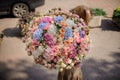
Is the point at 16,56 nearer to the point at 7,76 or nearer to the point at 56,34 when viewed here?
the point at 7,76

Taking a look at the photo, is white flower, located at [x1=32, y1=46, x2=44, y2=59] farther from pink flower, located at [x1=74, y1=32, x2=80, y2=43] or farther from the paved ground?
the paved ground

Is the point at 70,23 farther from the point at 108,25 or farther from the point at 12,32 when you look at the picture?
the point at 108,25

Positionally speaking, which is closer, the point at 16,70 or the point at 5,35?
the point at 16,70

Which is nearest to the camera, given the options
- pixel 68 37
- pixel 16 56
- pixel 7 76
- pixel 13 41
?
pixel 68 37

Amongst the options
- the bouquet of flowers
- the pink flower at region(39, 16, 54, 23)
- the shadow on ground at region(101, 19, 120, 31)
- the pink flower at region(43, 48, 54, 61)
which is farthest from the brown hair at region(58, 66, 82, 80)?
the shadow on ground at region(101, 19, 120, 31)

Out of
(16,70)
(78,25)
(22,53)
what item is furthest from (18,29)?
(78,25)

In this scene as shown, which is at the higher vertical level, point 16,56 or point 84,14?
point 84,14

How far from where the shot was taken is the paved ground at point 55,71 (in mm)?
7656

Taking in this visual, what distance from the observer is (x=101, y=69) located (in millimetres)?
8000

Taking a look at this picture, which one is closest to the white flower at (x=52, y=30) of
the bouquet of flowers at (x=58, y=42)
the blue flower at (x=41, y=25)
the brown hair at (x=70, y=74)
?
the bouquet of flowers at (x=58, y=42)

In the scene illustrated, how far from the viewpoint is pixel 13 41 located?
9.70 metres

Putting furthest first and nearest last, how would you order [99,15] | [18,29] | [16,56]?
[99,15]
[18,29]
[16,56]

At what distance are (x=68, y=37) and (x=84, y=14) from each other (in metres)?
4.71

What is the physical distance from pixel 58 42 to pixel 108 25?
7718mm
